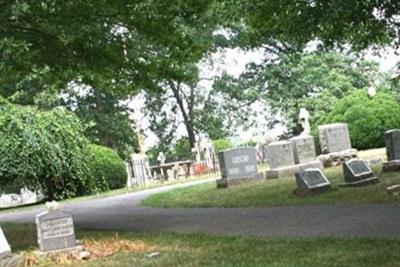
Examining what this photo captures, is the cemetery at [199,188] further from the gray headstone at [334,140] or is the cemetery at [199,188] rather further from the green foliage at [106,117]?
the green foliage at [106,117]

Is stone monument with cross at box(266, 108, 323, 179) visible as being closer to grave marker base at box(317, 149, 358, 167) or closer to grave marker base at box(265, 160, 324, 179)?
grave marker base at box(265, 160, 324, 179)

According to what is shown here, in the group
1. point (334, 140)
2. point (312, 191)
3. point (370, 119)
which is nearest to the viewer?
point (312, 191)

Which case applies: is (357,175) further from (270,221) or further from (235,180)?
(235,180)

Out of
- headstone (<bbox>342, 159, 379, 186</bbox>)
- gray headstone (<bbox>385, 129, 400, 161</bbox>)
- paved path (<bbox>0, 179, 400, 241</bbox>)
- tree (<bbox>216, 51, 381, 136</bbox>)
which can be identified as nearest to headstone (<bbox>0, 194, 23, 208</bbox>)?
tree (<bbox>216, 51, 381, 136</bbox>)

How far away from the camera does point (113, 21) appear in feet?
41.7

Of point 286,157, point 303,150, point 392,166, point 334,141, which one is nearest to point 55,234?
point 392,166

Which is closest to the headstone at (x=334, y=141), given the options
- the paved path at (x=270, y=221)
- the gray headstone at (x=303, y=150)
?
the gray headstone at (x=303, y=150)

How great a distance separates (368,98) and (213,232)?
66.6ft

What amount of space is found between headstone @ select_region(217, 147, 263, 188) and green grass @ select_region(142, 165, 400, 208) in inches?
26.8

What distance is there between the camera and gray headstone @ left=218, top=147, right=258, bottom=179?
62.6 ft

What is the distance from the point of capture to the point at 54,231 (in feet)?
31.9

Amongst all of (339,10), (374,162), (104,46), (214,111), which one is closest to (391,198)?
(339,10)

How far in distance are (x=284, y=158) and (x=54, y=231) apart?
36.7 ft

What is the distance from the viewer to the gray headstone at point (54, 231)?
9664 millimetres
